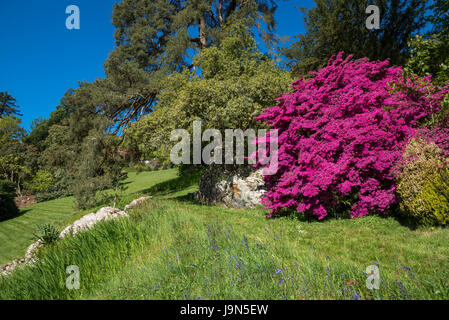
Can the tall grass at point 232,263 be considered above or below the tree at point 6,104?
below

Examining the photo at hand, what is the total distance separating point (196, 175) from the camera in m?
18.5

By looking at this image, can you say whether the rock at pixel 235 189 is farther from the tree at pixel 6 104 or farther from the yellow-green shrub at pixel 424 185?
the tree at pixel 6 104

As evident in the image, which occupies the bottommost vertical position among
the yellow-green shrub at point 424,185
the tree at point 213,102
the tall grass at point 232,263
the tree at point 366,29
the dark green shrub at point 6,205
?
the dark green shrub at point 6,205

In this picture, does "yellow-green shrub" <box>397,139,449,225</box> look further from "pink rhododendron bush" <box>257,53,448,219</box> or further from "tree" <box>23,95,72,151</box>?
"tree" <box>23,95,72,151</box>

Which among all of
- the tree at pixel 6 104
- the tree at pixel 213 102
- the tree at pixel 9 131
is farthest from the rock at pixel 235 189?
the tree at pixel 6 104

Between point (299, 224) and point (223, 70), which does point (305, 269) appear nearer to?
point (299, 224)

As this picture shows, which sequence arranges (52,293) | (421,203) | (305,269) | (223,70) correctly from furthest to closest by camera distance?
(223,70), (421,203), (52,293), (305,269)

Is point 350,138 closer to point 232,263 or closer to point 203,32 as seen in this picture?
point 232,263

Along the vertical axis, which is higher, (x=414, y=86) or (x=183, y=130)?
(x=414, y=86)

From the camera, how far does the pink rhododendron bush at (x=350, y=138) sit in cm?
561

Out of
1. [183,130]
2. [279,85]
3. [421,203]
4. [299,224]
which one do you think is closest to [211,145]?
[183,130]

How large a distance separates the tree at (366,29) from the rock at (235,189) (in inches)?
346

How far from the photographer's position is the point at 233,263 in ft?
9.98

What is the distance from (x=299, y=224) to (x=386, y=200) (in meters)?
2.14
